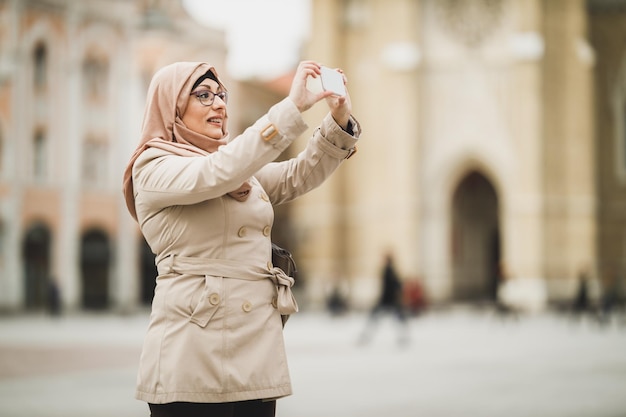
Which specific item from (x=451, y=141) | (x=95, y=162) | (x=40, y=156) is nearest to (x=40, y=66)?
(x=40, y=156)

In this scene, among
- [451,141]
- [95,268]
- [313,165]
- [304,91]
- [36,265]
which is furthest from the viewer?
[451,141]

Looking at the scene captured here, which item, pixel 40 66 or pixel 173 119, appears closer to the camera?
pixel 173 119

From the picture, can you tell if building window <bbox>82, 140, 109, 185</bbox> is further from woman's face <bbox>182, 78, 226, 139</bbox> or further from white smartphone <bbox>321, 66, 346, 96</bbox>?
white smartphone <bbox>321, 66, 346, 96</bbox>

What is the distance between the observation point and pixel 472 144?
128ft

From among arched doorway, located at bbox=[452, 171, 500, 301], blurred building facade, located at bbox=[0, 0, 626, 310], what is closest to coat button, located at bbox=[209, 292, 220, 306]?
blurred building facade, located at bbox=[0, 0, 626, 310]

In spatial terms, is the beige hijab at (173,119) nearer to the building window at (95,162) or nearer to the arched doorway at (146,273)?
the building window at (95,162)

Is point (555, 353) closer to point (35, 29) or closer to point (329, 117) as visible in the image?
point (329, 117)

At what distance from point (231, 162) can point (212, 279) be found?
0.41 metres

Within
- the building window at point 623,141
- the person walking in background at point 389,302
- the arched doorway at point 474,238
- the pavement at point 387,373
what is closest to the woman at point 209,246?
the pavement at point 387,373

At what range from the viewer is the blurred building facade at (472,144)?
A: 3788 centimetres

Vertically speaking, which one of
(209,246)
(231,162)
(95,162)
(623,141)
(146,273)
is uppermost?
(623,141)

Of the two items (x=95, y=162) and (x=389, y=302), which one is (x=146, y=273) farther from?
(x=389, y=302)

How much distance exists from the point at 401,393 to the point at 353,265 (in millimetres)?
30959

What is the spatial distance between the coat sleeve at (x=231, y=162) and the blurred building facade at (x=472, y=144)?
34.6m
